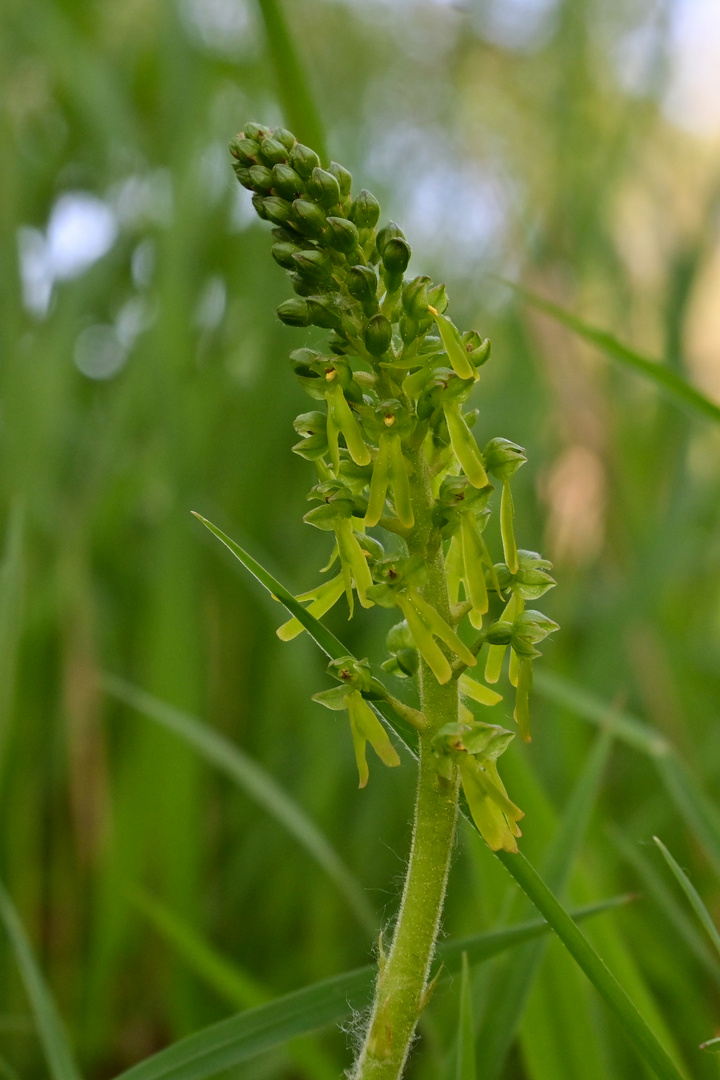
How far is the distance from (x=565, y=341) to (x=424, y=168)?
1074mm

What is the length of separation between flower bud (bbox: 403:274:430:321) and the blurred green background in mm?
584

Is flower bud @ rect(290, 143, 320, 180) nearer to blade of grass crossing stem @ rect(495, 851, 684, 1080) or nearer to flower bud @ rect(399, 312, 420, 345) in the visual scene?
flower bud @ rect(399, 312, 420, 345)

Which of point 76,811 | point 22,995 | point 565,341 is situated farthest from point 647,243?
point 22,995

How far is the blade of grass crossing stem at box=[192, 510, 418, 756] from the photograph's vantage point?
951 mm

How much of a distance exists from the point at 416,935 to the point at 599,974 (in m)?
0.17

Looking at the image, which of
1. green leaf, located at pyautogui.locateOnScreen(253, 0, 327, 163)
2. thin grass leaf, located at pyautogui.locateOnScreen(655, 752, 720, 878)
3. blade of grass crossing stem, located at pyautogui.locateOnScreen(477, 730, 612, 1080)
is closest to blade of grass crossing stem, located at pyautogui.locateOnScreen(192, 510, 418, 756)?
blade of grass crossing stem, located at pyautogui.locateOnScreen(477, 730, 612, 1080)

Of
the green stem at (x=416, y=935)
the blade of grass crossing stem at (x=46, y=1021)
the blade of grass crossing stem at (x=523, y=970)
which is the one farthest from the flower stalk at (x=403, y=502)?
the blade of grass crossing stem at (x=46, y=1021)

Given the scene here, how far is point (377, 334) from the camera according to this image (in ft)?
3.17

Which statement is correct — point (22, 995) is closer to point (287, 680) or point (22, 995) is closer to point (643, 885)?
point (287, 680)

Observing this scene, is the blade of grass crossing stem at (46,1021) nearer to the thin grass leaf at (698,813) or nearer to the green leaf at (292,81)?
the thin grass leaf at (698,813)

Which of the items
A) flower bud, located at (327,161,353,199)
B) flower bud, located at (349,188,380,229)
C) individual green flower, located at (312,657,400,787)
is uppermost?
flower bud, located at (327,161,353,199)

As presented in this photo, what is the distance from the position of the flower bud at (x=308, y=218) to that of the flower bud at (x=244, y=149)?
0.30ft

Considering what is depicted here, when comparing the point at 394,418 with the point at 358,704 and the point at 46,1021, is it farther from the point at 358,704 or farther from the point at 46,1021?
the point at 46,1021

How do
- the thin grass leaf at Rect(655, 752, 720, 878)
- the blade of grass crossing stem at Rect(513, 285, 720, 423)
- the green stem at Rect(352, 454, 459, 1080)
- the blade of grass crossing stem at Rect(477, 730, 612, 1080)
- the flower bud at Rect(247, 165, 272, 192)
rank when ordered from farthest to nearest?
the blade of grass crossing stem at Rect(513, 285, 720, 423) < the thin grass leaf at Rect(655, 752, 720, 878) < the blade of grass crossing stem at Rect(477, 730, 612, 1080) < the flower bud at Rect(247, 165, 272, 192) < the green stem at Rect(352, 454, 459, 1080)
